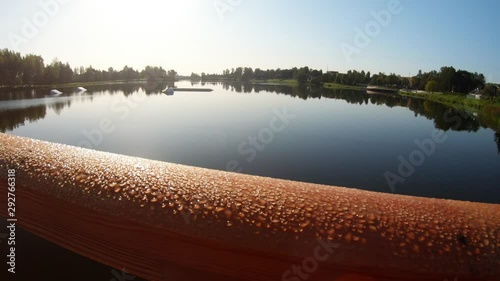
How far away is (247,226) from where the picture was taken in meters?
1.25

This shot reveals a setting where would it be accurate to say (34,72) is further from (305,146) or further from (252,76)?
(252,76)

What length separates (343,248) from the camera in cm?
116

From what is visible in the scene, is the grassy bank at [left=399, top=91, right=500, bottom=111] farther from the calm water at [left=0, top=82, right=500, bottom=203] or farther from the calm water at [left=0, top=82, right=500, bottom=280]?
the calm water at [left=0, top=82, right=500, bottom=280]

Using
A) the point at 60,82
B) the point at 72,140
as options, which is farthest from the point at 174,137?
the point at 60,82

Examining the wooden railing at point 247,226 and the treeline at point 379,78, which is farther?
the treeline at point 379,78

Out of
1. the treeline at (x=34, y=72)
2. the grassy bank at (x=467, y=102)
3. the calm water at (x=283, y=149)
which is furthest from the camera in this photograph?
the treeline at (x=34, y=72)

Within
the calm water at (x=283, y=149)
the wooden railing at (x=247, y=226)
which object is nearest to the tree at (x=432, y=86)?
the calm water at (x=283, y=149)

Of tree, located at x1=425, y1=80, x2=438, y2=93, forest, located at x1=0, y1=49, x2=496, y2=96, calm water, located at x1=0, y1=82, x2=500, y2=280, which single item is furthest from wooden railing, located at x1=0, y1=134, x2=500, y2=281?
tree, located at x1=425, y1=80, x2=438, y2=93

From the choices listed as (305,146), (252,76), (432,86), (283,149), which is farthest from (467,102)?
(252,76)

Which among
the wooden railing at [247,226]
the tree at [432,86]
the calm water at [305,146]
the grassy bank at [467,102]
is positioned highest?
the tree at [432,86]

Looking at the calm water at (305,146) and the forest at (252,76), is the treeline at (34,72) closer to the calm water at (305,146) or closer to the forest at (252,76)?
the forest at (252,76)

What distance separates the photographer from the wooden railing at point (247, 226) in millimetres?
1137

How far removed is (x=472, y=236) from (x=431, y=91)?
3065 inches

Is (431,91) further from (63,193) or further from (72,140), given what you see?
(63,193)
